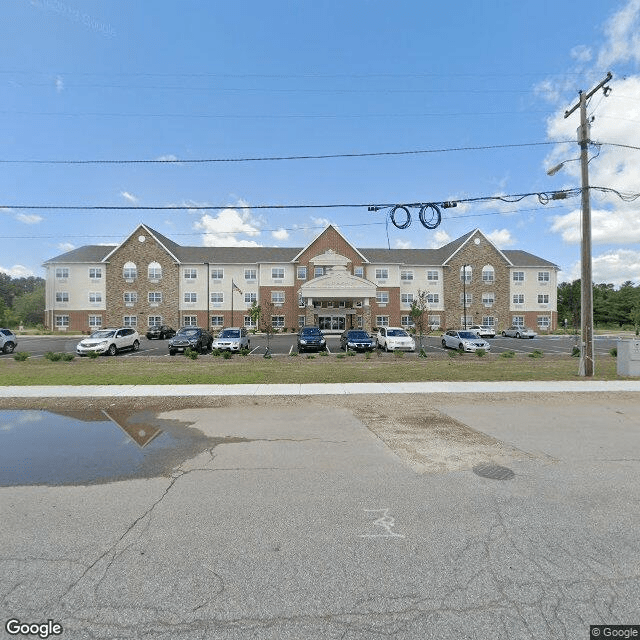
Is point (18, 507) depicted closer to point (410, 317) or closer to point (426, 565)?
point (426, 565)

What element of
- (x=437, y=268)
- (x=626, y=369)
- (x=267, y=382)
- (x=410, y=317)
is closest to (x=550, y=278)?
(x=437, y=268)

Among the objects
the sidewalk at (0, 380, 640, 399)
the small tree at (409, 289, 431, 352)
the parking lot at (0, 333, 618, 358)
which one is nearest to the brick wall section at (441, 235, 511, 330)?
the small tree at (409, 289, 431, 352)

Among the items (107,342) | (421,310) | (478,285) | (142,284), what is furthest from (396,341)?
(142,284)

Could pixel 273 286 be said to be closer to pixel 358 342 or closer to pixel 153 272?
pixel 153 272

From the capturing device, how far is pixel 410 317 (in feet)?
172

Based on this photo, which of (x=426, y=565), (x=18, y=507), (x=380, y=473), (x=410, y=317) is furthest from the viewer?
(x=410, y=317)

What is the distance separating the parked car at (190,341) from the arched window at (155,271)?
28.9 meters

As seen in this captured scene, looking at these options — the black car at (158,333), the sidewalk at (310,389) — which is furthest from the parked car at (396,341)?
the black car at (158,333)

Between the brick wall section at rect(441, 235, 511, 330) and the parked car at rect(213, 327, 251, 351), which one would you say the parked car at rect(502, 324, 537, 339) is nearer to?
the brick wall section at rect(441, 235, 511, 330)

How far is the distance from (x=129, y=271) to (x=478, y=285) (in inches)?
1872

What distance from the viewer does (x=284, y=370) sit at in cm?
1527

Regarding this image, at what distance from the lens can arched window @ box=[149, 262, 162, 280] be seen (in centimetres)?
5122

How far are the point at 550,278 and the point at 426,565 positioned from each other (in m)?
62.1

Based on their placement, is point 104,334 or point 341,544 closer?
point 341,544
